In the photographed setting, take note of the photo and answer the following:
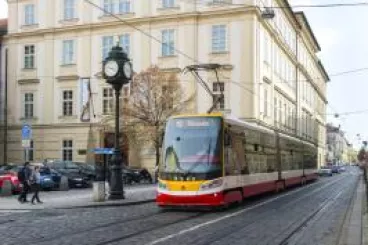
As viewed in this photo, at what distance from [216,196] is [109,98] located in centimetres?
4096

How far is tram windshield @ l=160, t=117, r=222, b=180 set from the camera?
20641mm

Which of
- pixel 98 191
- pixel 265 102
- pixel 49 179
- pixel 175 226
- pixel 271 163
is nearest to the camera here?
pixel 175 226

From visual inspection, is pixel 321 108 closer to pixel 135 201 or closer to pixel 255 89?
pixel 255 89

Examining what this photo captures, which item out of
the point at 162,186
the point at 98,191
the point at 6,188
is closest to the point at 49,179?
the point at 6,188

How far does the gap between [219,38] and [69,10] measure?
16507 millimetres

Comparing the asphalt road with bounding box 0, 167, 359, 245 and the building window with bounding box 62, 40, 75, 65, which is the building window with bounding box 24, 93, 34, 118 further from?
the asphalt road with bounding box 0, 167, 359, 245

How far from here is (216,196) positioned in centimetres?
2056

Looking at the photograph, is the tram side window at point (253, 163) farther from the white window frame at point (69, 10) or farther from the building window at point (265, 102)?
the white window frame at point (69, 10)

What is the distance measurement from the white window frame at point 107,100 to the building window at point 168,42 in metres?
6.58

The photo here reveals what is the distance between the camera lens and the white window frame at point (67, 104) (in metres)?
62.1

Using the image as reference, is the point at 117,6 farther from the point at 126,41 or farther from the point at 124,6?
the point at 126,41

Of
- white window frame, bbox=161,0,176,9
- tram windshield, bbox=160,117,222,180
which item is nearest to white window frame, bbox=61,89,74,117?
white window frame, bbox=161,0,176,9

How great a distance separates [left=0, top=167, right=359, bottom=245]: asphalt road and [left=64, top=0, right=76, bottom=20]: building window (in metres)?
42.5

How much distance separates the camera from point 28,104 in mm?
64500
